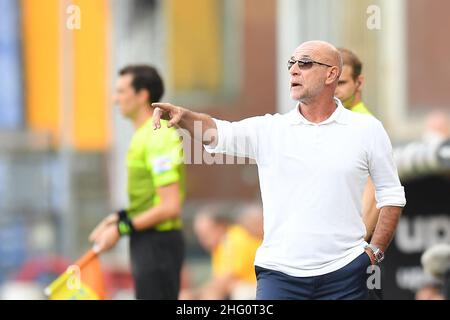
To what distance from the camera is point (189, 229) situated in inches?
450

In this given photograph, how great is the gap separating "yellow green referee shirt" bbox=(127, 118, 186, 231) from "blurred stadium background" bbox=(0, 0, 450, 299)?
401 cm

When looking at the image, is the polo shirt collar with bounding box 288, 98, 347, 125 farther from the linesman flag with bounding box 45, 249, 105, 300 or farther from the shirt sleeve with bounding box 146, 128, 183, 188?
the linesman flag with bounding box 45, 249, 105, 300

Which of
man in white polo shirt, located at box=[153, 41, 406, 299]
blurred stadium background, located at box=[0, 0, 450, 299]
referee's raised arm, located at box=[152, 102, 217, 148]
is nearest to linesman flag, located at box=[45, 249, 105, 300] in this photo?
man in white polo shirt, located at box=[153, 41, 406, 299]

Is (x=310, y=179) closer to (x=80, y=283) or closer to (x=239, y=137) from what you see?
(x=239, y=137)

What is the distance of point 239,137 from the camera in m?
5.46

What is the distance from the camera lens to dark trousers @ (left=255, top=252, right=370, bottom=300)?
544 centimetres

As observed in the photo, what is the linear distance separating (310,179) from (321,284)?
391 mm

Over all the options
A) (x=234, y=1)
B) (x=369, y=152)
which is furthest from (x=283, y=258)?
(x=234, y=1)

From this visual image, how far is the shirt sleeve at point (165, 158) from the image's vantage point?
7047 mm

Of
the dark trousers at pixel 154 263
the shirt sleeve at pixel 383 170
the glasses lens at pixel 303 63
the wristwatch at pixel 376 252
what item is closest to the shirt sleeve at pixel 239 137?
the glasses lens at pixel 303 63

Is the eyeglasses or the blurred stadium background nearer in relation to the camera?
the eyeglasses

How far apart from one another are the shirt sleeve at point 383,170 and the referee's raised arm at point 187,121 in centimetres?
60

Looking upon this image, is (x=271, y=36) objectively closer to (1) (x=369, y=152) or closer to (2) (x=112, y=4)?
(2) (x=112, y=4)

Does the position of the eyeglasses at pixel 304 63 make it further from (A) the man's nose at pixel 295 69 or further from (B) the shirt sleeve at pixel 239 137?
(B) the shirt sleeve at pixel 239 137
